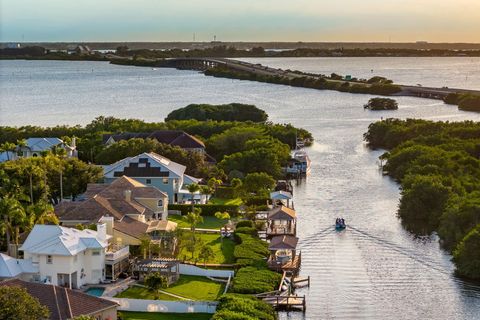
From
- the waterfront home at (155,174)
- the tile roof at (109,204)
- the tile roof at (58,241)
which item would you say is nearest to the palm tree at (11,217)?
the tile roof at (58,241)

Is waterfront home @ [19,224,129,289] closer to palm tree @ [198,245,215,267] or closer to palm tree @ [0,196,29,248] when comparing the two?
palm tree @ [0,196,29,248]

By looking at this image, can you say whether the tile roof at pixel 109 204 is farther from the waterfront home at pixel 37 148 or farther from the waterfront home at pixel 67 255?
the waterfront home at pixel 37 148

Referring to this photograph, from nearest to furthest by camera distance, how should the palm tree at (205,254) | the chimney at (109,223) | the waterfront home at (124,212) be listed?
the palm tree at (205,254) → the chimney at (109,223) → the waterfront home at (124,212)

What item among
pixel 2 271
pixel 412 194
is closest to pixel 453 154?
pixel 412 194

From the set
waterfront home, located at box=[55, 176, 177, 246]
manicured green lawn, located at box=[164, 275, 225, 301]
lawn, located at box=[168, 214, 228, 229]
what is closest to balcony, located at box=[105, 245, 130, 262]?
waterfront home, located at box=[55, 176, 177, 246]

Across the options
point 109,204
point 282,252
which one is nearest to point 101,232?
point 109,204

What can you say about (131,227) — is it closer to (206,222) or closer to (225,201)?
(206,222)

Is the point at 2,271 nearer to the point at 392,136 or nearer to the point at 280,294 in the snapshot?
the point at 280,294
